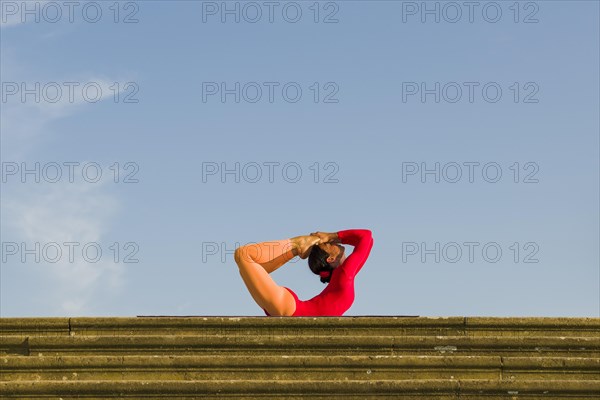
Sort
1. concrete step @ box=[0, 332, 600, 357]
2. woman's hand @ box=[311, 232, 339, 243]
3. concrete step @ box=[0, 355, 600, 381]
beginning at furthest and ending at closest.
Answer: woman's hand @ box=[311, 232, 339, 243], concrete step @ box=[0, 332, 600, 357], concrete step @ box=[0, 355, 600, 381]

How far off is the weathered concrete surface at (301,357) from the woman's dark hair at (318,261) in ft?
6.73

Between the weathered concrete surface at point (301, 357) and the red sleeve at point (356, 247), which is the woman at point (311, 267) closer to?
the red sleeve at point (356, 247)

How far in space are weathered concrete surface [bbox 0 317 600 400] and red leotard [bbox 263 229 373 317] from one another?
1.61 metres

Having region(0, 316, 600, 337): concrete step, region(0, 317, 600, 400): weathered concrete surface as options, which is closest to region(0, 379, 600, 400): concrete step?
region(0, 317, 600, 400): weathered concrete surface

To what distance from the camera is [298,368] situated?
348 inches

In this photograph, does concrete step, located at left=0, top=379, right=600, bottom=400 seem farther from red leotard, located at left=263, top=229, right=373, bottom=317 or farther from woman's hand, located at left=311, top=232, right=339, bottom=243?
woman's hand, located at left=311, top=232, right=339, bottom=243

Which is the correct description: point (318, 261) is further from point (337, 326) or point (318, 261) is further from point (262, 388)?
point (262, 388)

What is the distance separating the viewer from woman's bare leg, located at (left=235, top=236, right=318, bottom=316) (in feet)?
36.0

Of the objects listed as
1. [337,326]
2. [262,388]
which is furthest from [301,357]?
[337,326]

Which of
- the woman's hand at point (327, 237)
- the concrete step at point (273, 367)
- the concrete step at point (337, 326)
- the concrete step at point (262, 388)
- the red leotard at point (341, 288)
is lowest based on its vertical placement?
the concrete step at point (262, 388)

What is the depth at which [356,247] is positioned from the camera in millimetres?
11648

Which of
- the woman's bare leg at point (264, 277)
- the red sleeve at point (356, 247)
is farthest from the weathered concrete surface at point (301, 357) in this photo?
the red sleeve at point (356, 247)

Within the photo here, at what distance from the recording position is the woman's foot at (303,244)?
11484 millimetres

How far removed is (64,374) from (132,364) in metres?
0.66
